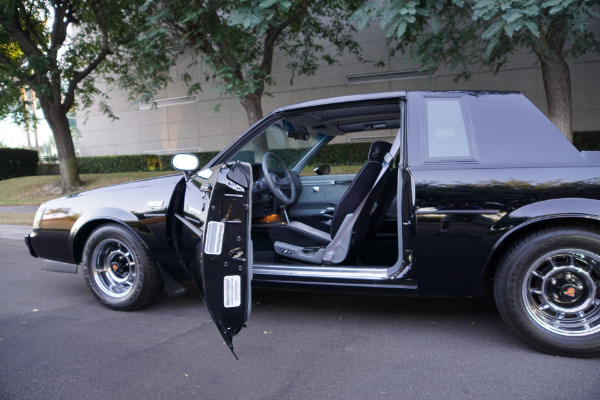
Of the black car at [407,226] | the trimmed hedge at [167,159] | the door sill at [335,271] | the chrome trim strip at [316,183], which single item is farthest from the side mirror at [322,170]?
the trimmed hedge at [167,159]

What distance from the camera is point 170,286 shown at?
12.4ft

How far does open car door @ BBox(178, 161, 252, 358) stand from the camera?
102 inches

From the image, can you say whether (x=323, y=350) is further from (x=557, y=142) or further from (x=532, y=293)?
(x=557, y=142)

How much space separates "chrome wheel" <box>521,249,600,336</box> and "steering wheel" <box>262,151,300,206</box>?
88.3 inches

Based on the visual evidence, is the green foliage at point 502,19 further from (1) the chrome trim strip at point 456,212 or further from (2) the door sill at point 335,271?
(2) the door sill at point 335,271

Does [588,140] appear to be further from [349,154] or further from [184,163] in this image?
[184,163]

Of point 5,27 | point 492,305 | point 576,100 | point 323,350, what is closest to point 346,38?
point 576,100

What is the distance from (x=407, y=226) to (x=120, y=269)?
2592 mm

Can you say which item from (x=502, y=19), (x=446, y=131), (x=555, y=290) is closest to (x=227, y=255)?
(x=446, y=131)

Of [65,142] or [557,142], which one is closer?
[557,142]

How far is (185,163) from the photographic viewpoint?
343 cm

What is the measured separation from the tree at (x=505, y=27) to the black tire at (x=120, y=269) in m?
4.60

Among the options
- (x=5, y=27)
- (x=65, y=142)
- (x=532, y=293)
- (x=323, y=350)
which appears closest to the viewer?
(x=532, y=293)

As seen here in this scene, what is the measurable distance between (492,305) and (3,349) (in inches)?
154
